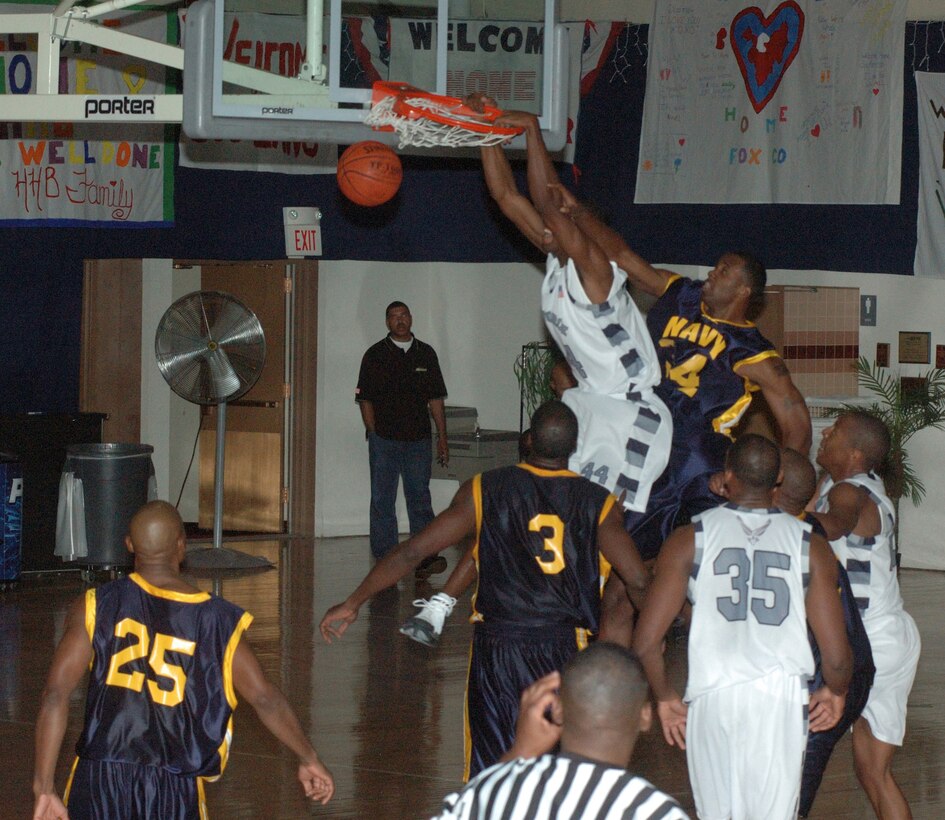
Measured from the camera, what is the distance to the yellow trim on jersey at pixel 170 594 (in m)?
3.83

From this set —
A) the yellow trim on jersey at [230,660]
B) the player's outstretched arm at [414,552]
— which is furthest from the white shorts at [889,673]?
the yellow trim on jersey at [230,660]

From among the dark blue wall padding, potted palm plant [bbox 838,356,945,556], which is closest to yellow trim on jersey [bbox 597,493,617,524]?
potted palm plant [bbox 838,356,945,556]

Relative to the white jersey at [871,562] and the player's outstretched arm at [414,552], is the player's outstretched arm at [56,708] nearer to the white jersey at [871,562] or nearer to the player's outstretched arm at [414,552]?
the player's outstretched arm at [414,552]

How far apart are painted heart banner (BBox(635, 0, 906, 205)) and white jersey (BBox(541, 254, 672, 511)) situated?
269 inches

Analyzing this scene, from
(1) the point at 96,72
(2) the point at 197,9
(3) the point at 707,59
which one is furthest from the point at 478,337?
(2) the point at 197,9

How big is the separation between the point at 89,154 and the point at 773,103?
5.86 metres

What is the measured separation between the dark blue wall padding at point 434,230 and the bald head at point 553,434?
7.84m

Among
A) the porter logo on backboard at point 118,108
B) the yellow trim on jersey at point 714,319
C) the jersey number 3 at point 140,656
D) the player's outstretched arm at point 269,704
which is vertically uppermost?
the porter logo on backboard at point 118,108

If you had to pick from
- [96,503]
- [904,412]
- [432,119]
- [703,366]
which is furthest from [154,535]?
[904,412]

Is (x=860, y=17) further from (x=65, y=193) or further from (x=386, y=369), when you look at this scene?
(x=65, y=193)

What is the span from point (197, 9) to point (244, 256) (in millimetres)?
6400

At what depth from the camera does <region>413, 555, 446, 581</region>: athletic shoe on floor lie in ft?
37.2

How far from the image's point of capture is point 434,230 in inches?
533

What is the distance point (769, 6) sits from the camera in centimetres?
1217
